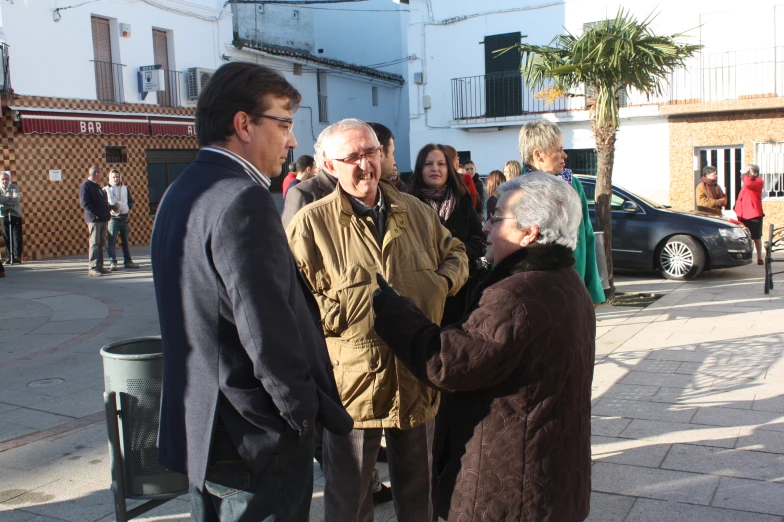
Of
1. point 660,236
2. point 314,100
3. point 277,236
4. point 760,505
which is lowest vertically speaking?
point 760,505

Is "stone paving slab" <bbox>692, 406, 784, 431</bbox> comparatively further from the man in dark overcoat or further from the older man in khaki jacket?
the man in dark overcoat

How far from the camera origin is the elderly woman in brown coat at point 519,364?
2242 millimetres

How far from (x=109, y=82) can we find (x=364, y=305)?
18668mm

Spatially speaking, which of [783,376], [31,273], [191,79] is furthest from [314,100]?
[783,376]

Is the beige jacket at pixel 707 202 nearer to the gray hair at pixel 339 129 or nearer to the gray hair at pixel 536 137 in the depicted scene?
the gray hair at pixel 536 137

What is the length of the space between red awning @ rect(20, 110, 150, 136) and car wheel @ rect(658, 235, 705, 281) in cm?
1387

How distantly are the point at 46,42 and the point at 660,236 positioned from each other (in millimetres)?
14530

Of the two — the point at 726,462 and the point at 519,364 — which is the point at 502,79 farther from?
the point at 519,364

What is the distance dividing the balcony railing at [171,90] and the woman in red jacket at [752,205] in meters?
15.1

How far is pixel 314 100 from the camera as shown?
26703mm

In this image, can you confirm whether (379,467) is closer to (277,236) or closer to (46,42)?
(277,236)

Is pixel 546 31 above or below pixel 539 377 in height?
above

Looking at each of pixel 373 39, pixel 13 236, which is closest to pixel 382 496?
pixel 13 236

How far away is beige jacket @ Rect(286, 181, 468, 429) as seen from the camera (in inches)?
115
